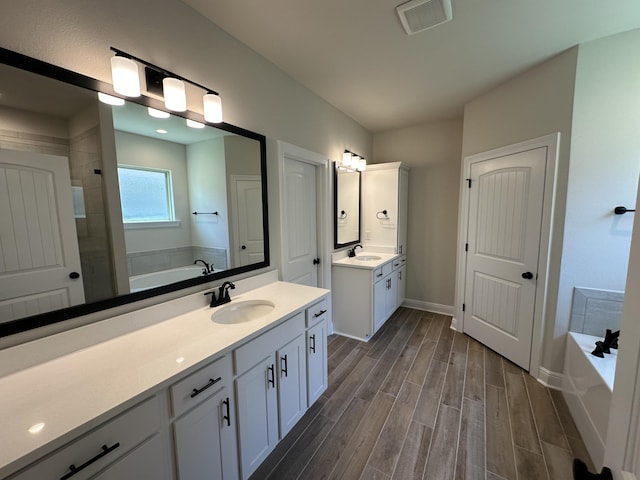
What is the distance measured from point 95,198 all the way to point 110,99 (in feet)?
1.58

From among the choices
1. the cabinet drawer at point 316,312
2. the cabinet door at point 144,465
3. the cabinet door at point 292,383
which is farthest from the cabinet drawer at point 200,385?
the cabinet drawer at point 316,312

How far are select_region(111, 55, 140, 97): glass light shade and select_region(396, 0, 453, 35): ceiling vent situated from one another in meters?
1.51

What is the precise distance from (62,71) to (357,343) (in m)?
3.01

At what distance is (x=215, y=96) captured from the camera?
62.9 inches

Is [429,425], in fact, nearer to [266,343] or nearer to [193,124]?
[266,343]

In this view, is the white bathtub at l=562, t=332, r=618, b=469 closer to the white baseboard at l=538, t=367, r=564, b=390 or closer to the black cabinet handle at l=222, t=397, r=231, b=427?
the white baseboard at l=538, t=367, r=564, b=390

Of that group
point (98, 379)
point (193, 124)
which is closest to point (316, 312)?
point (98, 379)

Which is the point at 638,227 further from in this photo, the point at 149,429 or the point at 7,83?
the point at 7,83

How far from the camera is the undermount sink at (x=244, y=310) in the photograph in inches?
66.9

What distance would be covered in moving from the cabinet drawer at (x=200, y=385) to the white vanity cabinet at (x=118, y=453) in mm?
72

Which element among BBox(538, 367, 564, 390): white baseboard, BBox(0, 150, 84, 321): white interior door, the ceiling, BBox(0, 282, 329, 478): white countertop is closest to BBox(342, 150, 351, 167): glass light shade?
the ceiling

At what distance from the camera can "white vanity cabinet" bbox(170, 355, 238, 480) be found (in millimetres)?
1053

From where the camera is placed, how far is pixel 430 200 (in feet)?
12.2

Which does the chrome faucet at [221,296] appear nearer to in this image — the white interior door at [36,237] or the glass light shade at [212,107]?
the white interior door at [36,237]
